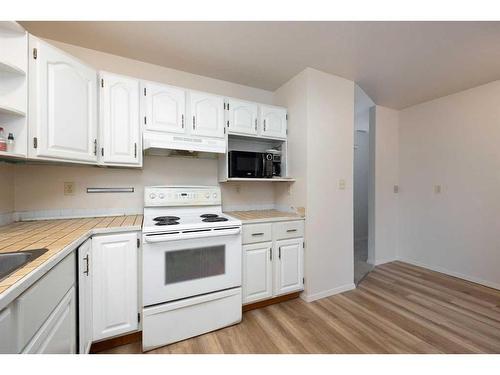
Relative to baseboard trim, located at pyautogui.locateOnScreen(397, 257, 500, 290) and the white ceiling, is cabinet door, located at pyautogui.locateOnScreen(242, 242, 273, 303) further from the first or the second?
baseboard trim, located at pyautogui.locateOnScreen(397, 257, 500, 290)

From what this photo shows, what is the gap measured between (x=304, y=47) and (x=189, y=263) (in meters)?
2.01

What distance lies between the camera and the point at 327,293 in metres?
2.23

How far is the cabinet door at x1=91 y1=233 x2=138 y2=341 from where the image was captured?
138 centimetres

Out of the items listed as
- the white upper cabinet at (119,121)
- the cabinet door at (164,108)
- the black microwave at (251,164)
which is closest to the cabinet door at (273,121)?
the black microwave at (251,164)

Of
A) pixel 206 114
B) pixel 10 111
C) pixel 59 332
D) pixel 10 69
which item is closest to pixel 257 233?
pixel 206 114

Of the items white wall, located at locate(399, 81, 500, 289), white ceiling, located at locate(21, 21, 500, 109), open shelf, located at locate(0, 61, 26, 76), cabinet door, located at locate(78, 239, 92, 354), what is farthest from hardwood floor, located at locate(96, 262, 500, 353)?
white ceiling, located at locate(21, 21, 500, 109)

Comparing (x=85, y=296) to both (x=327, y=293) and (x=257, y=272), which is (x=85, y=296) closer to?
(x=257, y=272)

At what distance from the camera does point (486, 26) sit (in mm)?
1528

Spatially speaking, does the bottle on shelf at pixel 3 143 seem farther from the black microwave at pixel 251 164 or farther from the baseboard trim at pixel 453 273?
the baseboard trim at pixel 453 273

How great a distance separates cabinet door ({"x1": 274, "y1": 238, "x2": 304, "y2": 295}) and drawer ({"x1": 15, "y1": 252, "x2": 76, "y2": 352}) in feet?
4.99
